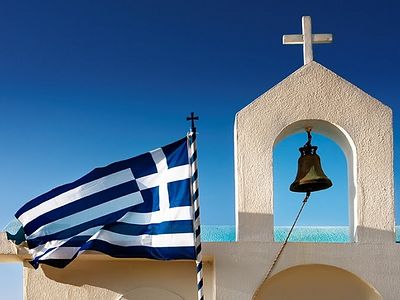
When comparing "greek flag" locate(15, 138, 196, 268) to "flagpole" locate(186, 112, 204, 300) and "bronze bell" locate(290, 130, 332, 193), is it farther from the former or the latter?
"bronze bell" locate(290, 130, 332, 193)

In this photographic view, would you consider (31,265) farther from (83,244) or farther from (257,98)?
(257,98)

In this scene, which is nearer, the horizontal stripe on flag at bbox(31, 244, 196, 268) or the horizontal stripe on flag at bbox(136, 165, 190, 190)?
the horizontal stripe on flag at bbox(31, 244, 196, 268)

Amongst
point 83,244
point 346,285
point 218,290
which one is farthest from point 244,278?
point 83,244

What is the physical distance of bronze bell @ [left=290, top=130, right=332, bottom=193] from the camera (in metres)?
8.88

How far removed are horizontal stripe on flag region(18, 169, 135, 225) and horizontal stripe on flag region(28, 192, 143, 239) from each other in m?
0.15

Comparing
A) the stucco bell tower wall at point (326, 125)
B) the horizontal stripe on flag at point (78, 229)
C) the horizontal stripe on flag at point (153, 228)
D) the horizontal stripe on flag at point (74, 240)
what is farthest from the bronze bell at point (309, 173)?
the horizontal stripe on flag at point (74, 240)

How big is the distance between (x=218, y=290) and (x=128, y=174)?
57.1 inches

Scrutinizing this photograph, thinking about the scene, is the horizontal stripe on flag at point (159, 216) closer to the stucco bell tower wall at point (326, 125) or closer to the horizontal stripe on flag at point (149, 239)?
the horizontal stripe on flag at point (149, 239)

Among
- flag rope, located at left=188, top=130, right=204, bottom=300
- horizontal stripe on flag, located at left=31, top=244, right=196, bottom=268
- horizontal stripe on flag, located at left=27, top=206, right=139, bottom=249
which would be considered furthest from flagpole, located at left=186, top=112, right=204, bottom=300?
horizontal stripe on flag, located at left=27, top=206, right=139, bottom=249

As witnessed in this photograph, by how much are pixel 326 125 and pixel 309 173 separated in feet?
1.78

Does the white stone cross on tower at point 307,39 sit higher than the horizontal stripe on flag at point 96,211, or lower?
higher

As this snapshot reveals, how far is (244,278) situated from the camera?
329 inches

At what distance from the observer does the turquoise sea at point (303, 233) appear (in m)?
9.66

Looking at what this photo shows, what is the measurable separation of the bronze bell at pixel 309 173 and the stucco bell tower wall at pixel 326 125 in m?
0.33
